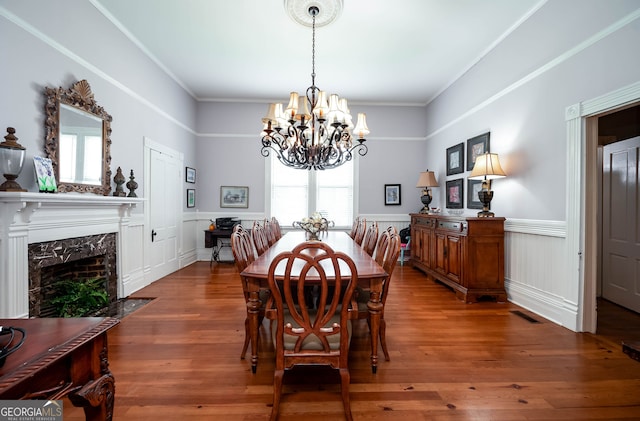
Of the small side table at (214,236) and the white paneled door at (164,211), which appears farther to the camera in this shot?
the small side table at (214,236)

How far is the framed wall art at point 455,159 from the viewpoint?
483 cm

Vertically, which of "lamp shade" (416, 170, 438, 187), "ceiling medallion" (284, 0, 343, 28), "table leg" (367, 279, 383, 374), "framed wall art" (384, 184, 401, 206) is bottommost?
"table leg" (367, 279, 383, 374)

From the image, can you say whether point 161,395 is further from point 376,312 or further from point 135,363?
point 376,312

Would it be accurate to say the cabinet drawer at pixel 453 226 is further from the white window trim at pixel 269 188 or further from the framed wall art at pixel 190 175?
the framed wall art at pixel 190 175

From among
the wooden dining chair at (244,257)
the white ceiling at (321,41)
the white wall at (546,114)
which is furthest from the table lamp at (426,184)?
the wooden dining chair at (244,257)

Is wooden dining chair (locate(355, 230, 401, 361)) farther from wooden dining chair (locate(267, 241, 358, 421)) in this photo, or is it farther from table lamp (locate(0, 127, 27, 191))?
table lamp (locate(0, 127, 27, 191))

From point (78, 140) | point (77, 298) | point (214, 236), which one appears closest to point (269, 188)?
point (214, 236)

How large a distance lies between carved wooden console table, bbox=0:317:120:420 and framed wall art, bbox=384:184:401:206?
226 inches

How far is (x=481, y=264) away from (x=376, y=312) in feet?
7.50

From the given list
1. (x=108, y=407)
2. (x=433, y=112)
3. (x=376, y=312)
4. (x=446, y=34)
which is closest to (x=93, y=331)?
(x=108, y=407)

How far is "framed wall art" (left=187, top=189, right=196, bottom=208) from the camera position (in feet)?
18.8

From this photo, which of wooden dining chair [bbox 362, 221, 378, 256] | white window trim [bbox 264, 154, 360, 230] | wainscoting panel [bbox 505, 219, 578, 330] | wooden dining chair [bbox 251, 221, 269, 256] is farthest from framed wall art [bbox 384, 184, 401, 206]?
wooden dining chair [bbox 251, 221, 269, 256]

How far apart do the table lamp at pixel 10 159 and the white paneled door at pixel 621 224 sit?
5.68 meters

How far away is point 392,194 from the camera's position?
6.32 metres
